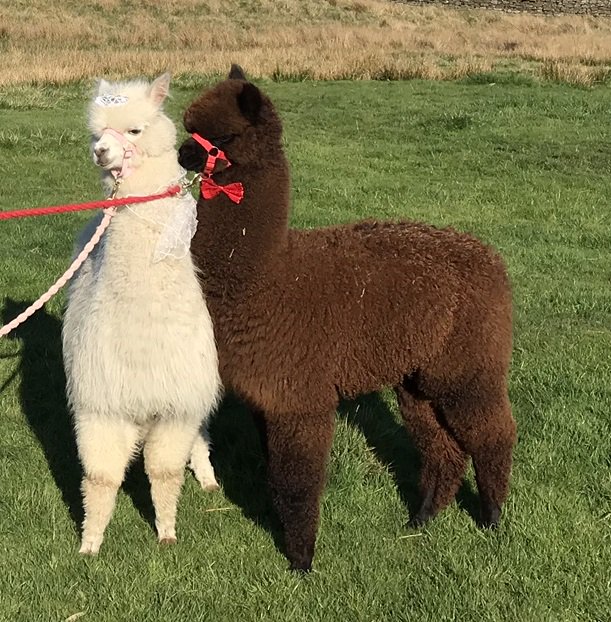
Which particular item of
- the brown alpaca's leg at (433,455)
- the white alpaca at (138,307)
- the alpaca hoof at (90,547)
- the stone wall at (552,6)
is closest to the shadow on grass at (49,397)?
the alpaca hoof at (90,547)

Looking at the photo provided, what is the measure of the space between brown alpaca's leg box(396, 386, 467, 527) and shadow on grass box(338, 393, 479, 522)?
0.32 feet

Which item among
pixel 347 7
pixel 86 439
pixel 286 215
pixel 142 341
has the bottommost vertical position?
pixel 347 7

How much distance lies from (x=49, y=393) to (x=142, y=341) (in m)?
2.25

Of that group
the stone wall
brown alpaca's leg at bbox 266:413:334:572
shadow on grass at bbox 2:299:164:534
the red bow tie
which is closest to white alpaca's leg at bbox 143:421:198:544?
shadow on grass at bbox 2:299:164:534

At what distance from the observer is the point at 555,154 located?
1185 centimetres

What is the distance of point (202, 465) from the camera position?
3984mm

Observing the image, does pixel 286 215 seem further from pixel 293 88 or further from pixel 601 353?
pixel 293 88

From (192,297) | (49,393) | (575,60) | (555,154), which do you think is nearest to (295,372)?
(192,297)

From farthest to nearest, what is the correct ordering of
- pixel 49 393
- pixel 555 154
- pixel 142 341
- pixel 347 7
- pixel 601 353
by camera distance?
pixel 347 7
pixel 555 154
pixel 601 353
pixel 49 393
pixel 142 341

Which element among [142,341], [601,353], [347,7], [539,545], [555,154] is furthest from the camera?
[347,7]

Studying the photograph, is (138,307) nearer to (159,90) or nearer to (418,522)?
(159,90)

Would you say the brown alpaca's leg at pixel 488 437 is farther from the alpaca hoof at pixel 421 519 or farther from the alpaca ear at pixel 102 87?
the alpaca ear at pixel 102 87

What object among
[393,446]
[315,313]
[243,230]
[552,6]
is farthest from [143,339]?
[552,6]

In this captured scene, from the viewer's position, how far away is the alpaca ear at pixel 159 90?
2.95 m
